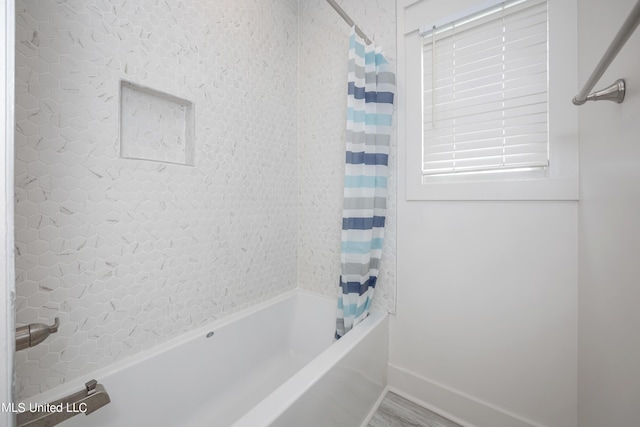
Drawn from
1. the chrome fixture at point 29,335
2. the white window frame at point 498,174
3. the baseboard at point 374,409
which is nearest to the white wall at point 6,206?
the chrome fixture at point 29,335

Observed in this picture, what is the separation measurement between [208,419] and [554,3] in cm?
235

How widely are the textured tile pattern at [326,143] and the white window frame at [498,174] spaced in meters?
0.11

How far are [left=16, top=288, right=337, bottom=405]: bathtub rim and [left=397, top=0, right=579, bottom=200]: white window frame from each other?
99cm

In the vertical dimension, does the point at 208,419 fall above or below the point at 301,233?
below

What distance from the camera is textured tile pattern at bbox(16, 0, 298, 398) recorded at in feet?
2.58

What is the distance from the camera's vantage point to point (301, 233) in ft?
5.88

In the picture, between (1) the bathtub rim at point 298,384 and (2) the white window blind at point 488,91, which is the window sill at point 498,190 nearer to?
(2) the white window blind at point 488,91

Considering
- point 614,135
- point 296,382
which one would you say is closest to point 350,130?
point 614,135

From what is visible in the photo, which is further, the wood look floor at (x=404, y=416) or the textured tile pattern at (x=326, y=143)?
the textured tile pattern at (x=326, y=143)

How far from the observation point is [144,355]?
102 cm

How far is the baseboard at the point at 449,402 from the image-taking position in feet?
3.68

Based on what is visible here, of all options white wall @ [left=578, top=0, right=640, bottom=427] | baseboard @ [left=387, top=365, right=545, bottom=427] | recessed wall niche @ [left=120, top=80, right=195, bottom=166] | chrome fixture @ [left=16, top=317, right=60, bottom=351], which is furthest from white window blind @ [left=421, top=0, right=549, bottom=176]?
chrome fixture @ [left=16, top=317, right=60, bottom=351]

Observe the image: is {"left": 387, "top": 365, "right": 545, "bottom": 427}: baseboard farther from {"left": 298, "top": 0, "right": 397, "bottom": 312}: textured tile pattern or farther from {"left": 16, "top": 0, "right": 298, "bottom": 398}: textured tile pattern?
{"left": 16, "top": 0, "right": 298, "bottom": 398}: textured tile pattern

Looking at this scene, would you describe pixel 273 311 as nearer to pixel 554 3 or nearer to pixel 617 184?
pixel 617 184
